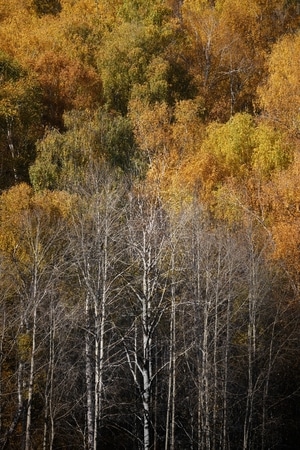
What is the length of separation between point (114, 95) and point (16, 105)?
255 inches

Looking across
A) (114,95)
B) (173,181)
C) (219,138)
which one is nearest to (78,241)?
(173,181)

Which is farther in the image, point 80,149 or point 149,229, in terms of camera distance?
point 80,149

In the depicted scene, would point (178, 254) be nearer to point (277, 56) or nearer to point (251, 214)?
point (251, 214)

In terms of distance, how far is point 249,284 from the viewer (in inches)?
802

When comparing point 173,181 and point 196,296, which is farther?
point 173,181

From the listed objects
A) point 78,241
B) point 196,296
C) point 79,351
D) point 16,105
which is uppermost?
point 16,105

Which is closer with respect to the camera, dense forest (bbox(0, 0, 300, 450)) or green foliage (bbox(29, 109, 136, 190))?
dense forest (bbox(0, 0, 300, 450))

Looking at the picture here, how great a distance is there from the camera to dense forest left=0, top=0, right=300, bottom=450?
1938 centimetres

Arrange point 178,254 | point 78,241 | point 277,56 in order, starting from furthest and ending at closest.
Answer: point 277,56 < point 178,254 < point 78,241

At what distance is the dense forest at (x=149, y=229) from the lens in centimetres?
1938

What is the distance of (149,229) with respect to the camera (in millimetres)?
17312

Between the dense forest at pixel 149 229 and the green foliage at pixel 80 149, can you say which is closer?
the dense forest at pixel 149 229

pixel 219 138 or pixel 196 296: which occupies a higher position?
pixel 219 138

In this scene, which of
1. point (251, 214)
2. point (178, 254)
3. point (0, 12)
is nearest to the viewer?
point (178, 254)
